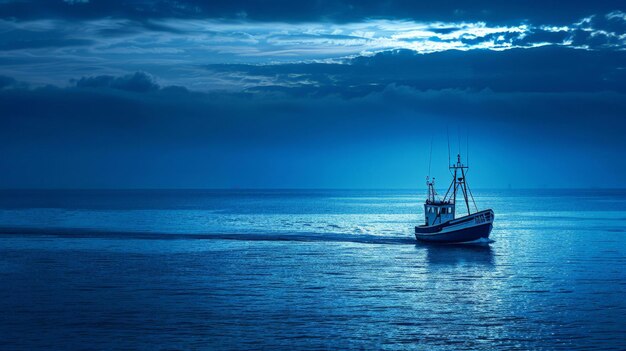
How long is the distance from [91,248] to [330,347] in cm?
4424

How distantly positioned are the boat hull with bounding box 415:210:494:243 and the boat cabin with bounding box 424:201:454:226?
1.67 metres

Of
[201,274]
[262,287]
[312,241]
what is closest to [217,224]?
[312,241]

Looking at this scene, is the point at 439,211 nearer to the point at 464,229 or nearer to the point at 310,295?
the point at 464,229

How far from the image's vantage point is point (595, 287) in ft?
138

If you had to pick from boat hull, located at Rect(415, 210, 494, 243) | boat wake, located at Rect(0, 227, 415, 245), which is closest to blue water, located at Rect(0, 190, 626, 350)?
boat hull, located at Rect(415, 210, 494, 243)

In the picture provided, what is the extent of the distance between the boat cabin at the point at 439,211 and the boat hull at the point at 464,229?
1669 millimetres

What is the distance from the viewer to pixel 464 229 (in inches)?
2771

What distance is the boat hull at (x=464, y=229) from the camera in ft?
229

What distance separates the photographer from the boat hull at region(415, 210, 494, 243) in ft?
229

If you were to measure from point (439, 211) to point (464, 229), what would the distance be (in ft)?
11.7

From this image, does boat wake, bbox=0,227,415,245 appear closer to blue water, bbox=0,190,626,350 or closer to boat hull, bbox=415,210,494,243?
boat hull, bbox=415,210,494,243

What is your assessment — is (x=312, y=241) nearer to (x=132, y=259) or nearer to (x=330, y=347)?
(x=132, y=259)

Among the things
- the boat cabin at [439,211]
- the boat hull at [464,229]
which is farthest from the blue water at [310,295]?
the boat cabin at [439,211]

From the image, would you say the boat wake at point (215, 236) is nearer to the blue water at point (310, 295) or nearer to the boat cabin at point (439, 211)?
the boat cabin at point (439, 211)
